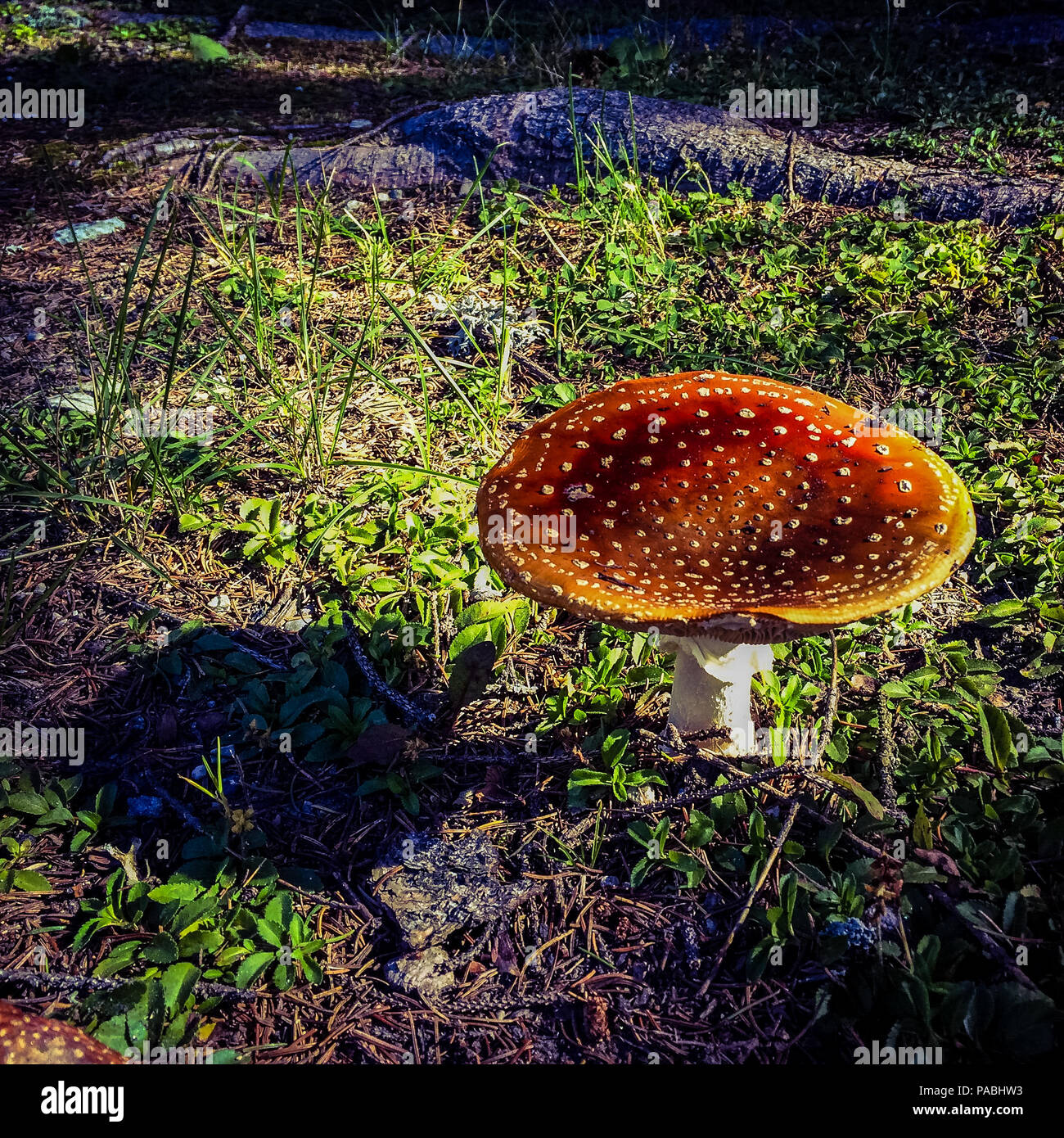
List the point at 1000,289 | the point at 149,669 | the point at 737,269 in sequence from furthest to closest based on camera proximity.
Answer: the point at 737,269
the point at 1000,289
the point at 149,669

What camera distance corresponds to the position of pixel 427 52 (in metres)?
9.33

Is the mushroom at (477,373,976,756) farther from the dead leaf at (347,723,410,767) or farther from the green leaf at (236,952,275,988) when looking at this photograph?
the green leaf at (236,952,275,988)

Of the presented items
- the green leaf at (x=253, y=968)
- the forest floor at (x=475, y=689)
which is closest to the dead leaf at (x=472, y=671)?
the forest floor at (x=475, y=689)

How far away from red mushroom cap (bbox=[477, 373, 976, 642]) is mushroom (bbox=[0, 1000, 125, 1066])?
1.42 metres

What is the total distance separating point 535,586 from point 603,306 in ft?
10.2

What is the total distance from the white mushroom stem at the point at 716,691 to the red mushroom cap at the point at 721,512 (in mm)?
462

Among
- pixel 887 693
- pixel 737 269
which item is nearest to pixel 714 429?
pixel 887 693

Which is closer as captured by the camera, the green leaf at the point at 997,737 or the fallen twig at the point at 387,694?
the green leaf at the point at 997,737

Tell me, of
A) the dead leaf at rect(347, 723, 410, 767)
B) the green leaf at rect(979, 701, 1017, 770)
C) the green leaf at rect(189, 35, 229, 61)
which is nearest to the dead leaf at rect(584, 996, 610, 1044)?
the dead leaf at rect(347, 723, 410, 767)

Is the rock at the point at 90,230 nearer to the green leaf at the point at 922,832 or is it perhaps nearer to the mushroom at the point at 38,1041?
the mushroom at the point at 38,1041

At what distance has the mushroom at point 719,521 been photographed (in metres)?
2.07

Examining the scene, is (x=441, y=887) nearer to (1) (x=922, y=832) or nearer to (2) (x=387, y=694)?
(2) (x=387, y=694)

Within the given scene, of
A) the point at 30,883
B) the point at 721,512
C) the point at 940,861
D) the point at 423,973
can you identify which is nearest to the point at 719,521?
the point at 721,512
